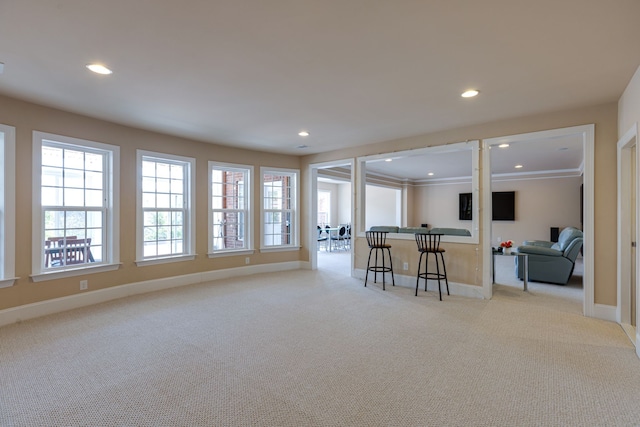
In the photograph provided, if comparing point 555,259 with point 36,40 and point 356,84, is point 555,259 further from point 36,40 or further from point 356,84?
point 36,40

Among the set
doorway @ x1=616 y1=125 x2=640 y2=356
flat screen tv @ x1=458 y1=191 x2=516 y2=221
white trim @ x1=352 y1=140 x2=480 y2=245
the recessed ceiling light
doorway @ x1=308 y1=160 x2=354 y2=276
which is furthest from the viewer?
flat screen tv @ x1=458 y1=191 x2=516 y2=221

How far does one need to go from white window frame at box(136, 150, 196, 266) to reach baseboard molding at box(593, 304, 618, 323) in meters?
5.58

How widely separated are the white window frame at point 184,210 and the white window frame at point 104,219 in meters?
0.29

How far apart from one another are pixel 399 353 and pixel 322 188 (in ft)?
32.7

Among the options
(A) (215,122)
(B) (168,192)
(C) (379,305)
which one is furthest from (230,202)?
(C) (379,305)

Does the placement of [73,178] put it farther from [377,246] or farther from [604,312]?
[604,312]

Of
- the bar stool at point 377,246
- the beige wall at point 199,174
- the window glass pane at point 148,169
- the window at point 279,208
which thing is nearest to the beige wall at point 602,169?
the beige wall at point 199,174

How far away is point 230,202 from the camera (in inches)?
238

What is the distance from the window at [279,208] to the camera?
21.3ft

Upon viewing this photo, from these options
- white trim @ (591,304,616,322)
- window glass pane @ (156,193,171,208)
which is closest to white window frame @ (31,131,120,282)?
window glass pane @ (156,193,171,208)

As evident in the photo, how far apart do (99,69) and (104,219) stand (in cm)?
233

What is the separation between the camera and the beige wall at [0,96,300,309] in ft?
11.7

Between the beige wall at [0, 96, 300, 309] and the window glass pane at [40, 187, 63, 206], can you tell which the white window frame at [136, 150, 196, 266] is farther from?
the window glass pane at [40, 187, 63, 206]

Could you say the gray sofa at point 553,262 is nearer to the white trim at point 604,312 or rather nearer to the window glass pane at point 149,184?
the white trim at point 604,312
